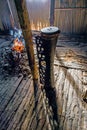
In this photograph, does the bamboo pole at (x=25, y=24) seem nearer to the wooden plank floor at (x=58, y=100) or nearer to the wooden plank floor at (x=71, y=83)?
the wooden plank floor at (x=58, y=100)

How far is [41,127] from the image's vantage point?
4.93m

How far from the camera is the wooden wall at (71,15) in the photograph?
984cm

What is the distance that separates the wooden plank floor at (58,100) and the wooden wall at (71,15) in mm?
3225

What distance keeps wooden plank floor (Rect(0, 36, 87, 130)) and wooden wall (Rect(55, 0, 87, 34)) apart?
3.22 m

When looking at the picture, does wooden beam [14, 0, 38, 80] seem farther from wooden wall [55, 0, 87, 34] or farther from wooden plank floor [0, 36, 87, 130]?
wooden wall [55, 0, 87, 34]

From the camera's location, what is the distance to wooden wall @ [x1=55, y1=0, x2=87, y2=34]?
387 inches

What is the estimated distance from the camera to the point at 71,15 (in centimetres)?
1043

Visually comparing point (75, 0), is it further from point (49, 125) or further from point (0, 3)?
point (49, 125)

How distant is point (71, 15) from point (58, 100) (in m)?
7.12

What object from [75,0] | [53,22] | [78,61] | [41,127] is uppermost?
[75,0]

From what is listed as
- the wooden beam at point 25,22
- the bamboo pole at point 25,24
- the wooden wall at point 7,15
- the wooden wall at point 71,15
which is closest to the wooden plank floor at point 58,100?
the bamboo pole at point 25,24

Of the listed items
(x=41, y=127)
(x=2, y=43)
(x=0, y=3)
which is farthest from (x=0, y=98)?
(x=0, y=3)

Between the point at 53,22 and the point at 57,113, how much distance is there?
786 centimetres

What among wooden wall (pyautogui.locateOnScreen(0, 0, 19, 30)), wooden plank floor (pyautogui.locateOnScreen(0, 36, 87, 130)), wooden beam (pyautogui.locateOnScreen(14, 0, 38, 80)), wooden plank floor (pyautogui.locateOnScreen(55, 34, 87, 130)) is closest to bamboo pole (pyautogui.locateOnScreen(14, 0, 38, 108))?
wooden beam (pyautogui.locateOnScreen(14, 0, 38, 80))
